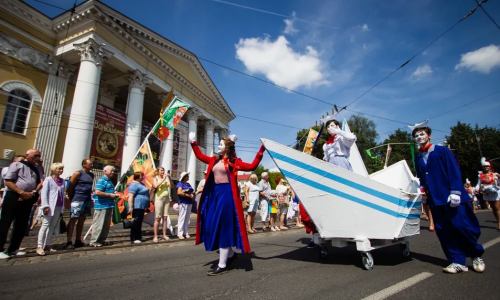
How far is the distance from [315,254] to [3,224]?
16.9ft

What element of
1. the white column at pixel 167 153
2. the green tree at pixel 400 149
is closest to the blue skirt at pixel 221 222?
the white column at pixel 167 153

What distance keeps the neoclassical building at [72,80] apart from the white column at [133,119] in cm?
6

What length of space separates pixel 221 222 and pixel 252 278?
800 mm

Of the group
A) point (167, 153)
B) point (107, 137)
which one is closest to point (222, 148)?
point (107, 137)

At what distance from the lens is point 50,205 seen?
4.66 meters

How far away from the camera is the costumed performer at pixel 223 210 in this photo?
10.7ft

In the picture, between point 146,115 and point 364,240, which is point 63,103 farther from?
point 364,240

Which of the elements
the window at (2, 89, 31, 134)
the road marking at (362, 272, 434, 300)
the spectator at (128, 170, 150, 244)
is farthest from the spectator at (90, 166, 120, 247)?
the window at (2, 89, 31, 134)

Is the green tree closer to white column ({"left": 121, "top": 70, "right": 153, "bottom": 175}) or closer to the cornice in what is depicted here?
white column ({"left": 121, "top": 70, "right": 153, "bottom": 175})

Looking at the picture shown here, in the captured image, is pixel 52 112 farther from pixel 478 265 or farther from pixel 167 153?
pixel 478 265

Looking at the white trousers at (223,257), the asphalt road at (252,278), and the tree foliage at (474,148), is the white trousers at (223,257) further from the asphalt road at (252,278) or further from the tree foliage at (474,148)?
the tree foliage at (474,148)

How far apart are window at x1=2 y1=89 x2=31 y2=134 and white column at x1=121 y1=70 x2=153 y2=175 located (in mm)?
4930

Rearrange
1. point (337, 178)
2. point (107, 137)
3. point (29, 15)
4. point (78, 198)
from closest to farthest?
1. point (337, 178)
2. point (78, 198)
3. point (29, 15)
4. point (107, 137)

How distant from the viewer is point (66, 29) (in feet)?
48.6
